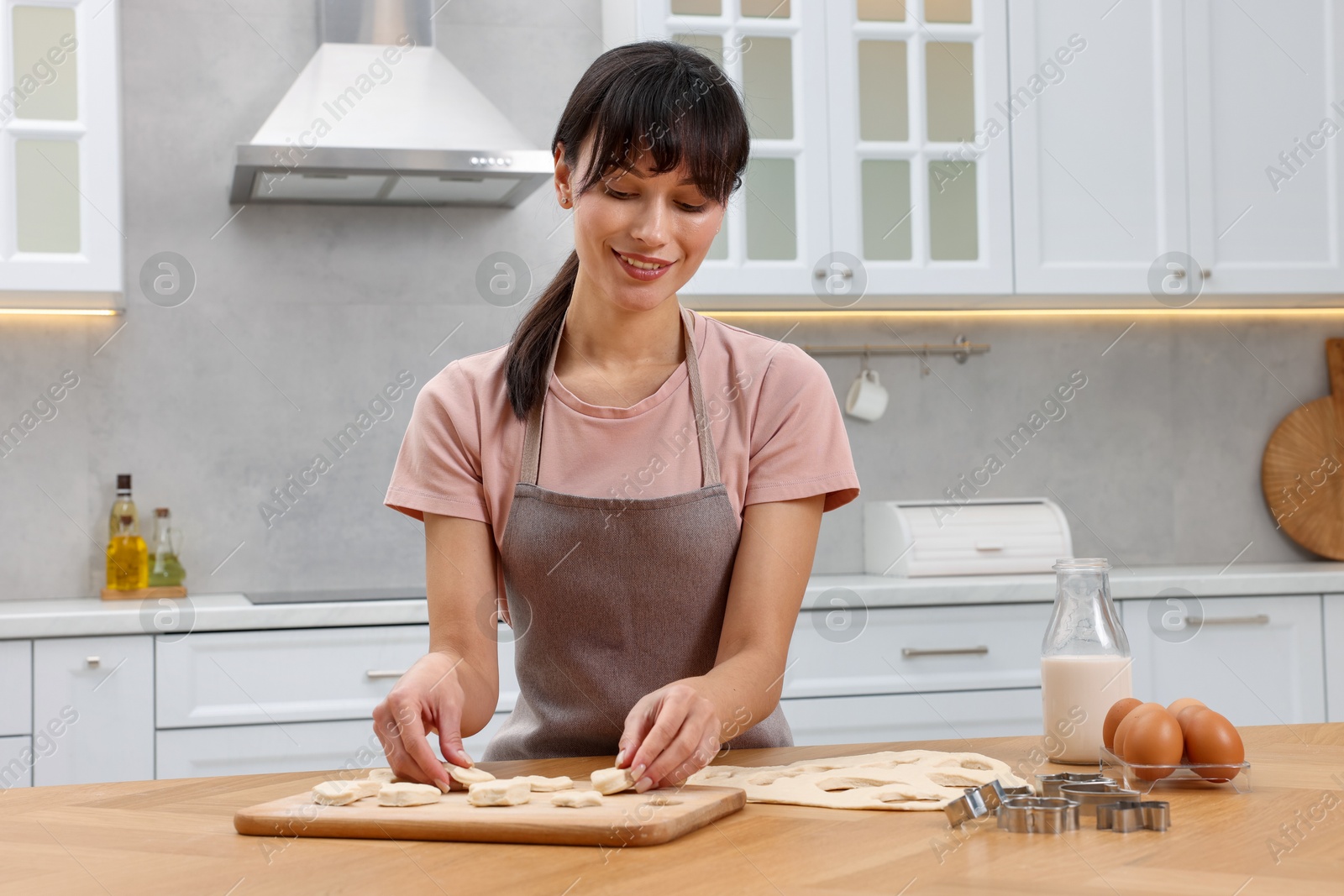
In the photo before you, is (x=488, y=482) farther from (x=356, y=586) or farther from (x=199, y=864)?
(x=356, y=586)

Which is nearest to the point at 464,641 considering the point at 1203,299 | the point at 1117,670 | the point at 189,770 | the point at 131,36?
the point at 1117,670

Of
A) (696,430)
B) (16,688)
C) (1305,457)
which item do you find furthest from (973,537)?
(16,688)

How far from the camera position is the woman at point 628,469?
4.09ft

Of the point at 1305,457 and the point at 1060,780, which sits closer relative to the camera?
the point at 1060,780

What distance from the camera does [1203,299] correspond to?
303cm

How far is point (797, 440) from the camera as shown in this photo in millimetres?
1352

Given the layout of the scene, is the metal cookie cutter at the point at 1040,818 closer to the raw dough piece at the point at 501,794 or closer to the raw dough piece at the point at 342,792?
the raw dough piece at the point at 501,794

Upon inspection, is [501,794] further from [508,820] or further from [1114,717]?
[1114,717]

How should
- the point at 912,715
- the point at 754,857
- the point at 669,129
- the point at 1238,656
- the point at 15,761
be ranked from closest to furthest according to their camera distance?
1. the point at 754,857
2. the point at 669,129
3. the point at 15,761
4. the point at 912,715
5. the point at 1238,656

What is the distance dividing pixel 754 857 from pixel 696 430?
2.02 feet

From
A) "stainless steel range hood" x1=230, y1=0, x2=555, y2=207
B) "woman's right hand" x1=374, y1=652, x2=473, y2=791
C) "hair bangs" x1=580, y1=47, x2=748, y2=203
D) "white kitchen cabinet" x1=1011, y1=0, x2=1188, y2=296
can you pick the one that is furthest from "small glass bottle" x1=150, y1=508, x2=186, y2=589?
"white kitchen cabinet" x1=1011, y1=0, x2=1188, y2=296

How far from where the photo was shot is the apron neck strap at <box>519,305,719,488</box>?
1.36 m

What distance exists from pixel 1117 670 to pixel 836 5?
80.1 inches

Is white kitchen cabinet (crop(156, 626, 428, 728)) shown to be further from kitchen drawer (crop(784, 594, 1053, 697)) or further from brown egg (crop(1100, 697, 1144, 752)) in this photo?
brown egg (crop(1100, 697, 1144, 752))
